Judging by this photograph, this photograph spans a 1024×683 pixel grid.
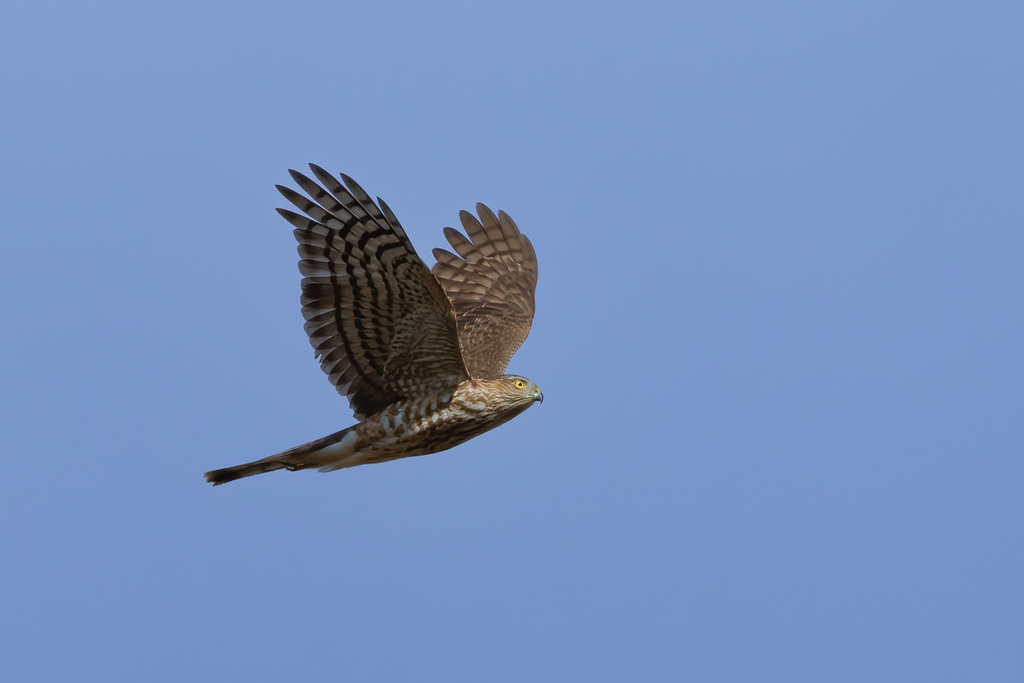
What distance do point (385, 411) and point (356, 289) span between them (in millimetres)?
1025

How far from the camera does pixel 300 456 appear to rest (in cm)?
827

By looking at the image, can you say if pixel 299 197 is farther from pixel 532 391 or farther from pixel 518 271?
pixel 518 271

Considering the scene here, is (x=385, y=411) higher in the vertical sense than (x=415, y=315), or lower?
lower

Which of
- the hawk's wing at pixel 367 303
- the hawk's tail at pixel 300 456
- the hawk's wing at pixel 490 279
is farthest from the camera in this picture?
the hawk's wing at pixel 490 279

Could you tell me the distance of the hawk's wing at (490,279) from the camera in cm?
995

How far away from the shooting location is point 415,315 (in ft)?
25.6

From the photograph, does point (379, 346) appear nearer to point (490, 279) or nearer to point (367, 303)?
point (367, 303)

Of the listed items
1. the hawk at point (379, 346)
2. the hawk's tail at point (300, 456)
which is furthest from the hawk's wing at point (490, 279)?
the hawk's tail at point (300, 456)

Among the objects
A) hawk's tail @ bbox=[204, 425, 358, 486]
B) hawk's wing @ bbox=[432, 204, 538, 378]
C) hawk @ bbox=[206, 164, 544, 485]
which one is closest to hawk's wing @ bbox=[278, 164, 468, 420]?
hawk @ bbox=[206, 164, 544, 485]

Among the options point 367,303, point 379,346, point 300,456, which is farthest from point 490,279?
point 300,456

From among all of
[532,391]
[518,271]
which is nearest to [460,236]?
[518,271]

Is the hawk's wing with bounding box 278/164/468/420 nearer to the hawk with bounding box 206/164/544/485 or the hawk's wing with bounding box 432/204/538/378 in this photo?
the hawk with bounding box 206/164/544/485

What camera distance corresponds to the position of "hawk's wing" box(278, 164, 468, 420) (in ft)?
24.5

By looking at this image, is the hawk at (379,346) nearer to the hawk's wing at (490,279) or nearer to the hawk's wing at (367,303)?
the hawk's wing at (367,303)
